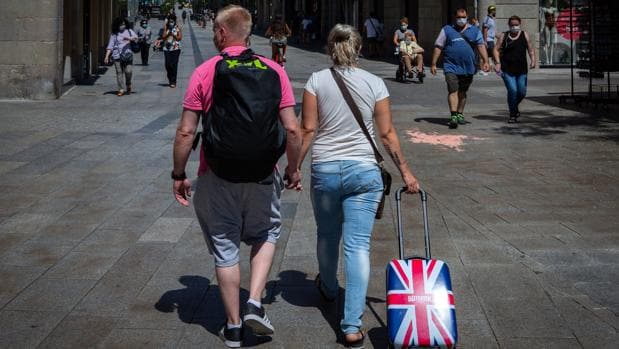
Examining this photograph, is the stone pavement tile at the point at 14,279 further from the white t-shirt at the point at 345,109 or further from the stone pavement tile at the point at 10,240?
the white t-shirt at the point at 345,109

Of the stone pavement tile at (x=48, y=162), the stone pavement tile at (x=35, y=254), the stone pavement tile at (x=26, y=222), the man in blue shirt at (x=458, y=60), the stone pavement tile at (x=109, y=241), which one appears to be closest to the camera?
the stone pavement tile at (x=35, y=254)

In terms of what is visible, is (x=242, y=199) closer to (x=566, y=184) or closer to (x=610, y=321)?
(x=610, y=321)

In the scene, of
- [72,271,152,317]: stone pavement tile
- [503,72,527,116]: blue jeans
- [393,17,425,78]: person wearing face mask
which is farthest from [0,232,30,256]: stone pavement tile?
[393,17,425,78]: person wearing face mask

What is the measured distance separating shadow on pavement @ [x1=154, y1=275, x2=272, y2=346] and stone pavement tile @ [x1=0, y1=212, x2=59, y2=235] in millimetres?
1874

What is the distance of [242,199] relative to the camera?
4363 mm

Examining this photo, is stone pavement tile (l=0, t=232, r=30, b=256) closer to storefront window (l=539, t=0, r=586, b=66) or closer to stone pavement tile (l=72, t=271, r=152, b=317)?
stone pavement tile (l=72, t=271, r=152, b=317)

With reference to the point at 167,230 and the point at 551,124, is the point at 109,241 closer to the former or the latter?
the point at 167,230

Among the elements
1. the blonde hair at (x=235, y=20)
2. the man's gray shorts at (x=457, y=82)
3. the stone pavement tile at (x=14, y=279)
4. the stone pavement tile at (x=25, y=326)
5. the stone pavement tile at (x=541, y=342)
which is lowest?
the stone pavement tile at (x=541, y=342)

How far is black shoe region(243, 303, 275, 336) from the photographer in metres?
4.31

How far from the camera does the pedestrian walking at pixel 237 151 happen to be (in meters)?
4.14

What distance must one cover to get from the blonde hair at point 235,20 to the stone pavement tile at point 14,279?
2110 millimetres

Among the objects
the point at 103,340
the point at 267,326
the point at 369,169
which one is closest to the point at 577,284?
the point at 369,169

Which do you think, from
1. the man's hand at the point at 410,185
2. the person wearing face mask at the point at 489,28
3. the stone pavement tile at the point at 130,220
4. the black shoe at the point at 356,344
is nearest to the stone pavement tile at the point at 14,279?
the stone pavement tile at the point at 130,220

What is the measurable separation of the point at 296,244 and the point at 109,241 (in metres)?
1.39
